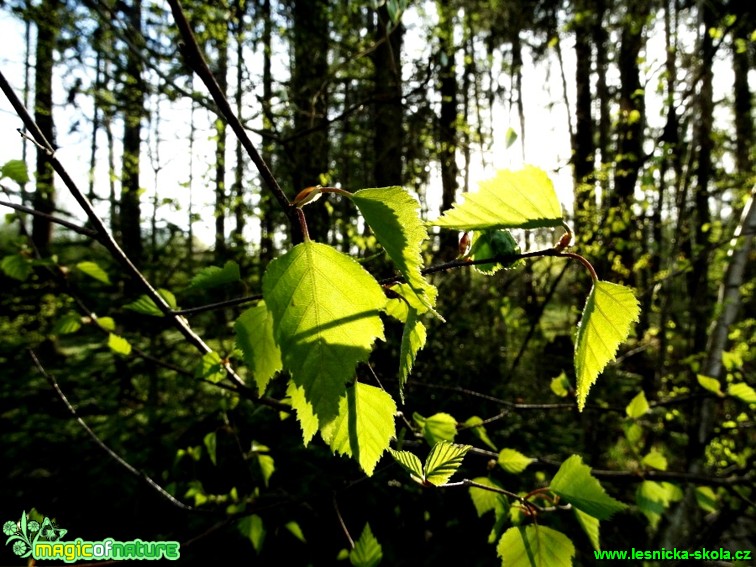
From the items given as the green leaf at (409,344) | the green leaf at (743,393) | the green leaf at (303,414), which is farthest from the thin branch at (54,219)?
the green leaf at (743,393)

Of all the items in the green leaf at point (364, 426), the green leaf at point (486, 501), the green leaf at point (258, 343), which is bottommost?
the green leaf at point (486, 501)

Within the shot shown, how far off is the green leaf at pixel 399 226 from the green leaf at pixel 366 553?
0.89m

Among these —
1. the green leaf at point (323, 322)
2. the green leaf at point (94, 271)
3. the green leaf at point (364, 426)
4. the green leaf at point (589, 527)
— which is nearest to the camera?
the green leaf at point (323, 322)

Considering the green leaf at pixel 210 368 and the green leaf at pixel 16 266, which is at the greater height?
the green leaf at pixel 16 266

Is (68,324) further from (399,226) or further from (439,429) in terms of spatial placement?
(399,226)

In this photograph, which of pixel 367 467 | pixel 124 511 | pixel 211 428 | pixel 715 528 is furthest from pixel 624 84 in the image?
pixel 124 511

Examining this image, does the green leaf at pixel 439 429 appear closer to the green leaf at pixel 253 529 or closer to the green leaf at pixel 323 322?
the green leaf at pixel 323 322

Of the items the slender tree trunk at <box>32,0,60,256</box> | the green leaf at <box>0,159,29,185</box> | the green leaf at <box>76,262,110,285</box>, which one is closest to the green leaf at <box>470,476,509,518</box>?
the green leaf at <box>76,262,110,285</box>

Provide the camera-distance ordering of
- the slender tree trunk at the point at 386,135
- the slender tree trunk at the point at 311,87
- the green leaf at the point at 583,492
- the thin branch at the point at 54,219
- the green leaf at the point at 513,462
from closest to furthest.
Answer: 1. the thin branch at the point at 54,219
2. the green leaf at the point at 583,492
3. the green leaf at the point at 513,462
4. the slender tree trunk at the point at 311,87
5. the slender tree trunk at the point at 386,135

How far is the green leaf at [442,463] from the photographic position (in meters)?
0.63

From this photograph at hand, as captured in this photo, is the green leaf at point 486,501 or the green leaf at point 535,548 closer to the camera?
the green leaf at point 535,548

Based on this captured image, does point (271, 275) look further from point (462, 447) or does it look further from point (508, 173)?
point (462, 447)

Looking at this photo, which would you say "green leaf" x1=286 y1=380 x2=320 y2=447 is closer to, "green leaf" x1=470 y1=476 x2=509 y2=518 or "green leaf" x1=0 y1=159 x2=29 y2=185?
"green leaf" x1=470 y1=476 x2=509 y2=518

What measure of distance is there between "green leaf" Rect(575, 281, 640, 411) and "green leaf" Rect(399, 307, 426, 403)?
8.3 inches
